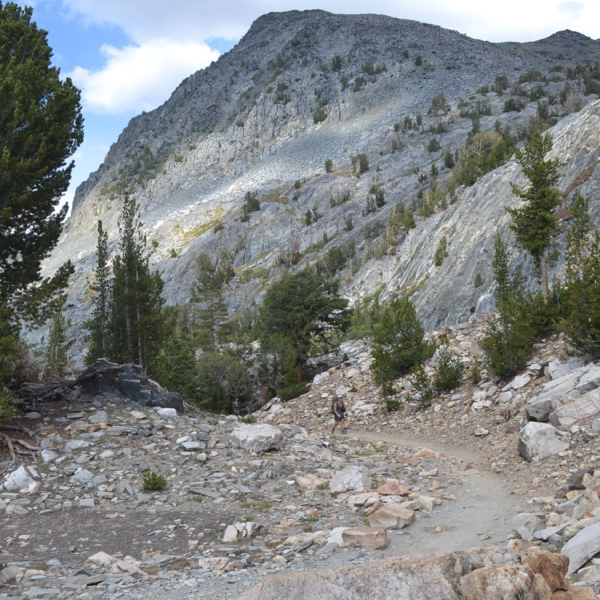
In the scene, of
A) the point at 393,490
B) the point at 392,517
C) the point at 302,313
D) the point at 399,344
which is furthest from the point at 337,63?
the point at 392,517

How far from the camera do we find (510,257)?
34.3 meters

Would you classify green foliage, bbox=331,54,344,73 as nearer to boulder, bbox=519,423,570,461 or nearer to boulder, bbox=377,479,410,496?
boulder, bbox=519,423,570,461

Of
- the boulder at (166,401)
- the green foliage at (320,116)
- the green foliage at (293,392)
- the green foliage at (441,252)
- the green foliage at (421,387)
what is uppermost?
the green foliage at (320,116)

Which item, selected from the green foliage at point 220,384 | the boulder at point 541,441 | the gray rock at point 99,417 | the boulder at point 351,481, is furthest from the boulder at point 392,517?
the green foliage at point 220,384

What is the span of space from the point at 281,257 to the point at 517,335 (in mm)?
70507

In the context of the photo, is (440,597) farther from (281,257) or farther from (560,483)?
(281,257)

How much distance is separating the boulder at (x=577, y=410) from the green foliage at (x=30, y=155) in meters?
14.0

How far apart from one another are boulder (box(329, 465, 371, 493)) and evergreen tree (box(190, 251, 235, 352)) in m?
35.6

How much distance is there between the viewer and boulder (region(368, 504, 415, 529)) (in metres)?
8.86

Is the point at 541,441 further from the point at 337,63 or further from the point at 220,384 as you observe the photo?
the point at 337,63

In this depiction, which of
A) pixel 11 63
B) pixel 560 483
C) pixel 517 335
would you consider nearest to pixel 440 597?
pixel 560 483

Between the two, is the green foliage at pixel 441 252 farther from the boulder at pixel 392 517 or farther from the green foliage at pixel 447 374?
the boulder at pixel 392 517

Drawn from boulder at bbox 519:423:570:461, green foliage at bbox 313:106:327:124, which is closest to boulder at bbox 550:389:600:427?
boulder at bbox 519:423:570:461

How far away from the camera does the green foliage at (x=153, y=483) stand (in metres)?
10.8
